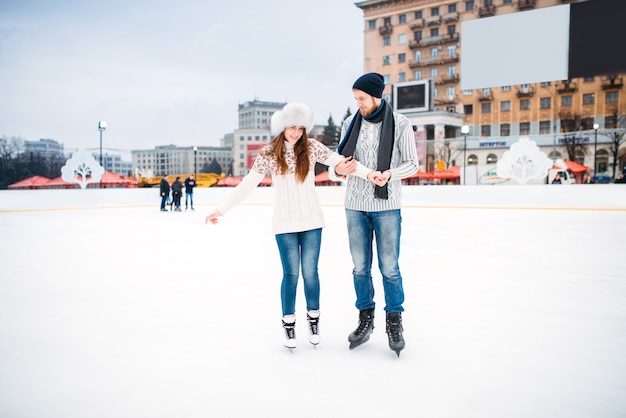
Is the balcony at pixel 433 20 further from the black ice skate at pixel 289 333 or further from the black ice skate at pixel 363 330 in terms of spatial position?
the black ice skate at pixel 289 333

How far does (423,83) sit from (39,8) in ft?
90.0

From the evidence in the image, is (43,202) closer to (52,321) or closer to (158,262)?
(158,262)

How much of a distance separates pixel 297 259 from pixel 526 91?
156 feet

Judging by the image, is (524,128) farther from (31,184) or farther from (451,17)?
(31,184)

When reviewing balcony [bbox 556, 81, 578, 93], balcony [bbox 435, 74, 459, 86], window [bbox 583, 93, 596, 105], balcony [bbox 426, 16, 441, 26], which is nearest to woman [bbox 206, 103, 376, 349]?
balcony [bbox 556, 81, 578, 93]

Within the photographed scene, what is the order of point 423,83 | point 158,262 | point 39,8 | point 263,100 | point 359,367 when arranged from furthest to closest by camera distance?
point 263,100, point 423,83, point 39,8, point 158,262, point 359,367

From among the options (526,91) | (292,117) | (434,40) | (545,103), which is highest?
(434,40)

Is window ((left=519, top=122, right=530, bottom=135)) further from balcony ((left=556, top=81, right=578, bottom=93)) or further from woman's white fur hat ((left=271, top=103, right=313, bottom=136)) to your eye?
woman's white fur hat ((left=271, top=103, right=313, bottom=136))

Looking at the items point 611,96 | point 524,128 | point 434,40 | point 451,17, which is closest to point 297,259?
point 524,128

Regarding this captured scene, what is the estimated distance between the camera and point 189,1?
52.7 m

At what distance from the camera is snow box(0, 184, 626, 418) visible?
199 centimetres

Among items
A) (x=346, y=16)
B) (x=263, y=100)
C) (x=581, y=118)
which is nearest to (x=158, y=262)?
(x=581, y=118)

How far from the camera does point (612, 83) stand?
40938 mm

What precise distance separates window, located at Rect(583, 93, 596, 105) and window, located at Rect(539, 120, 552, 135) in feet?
11.1
